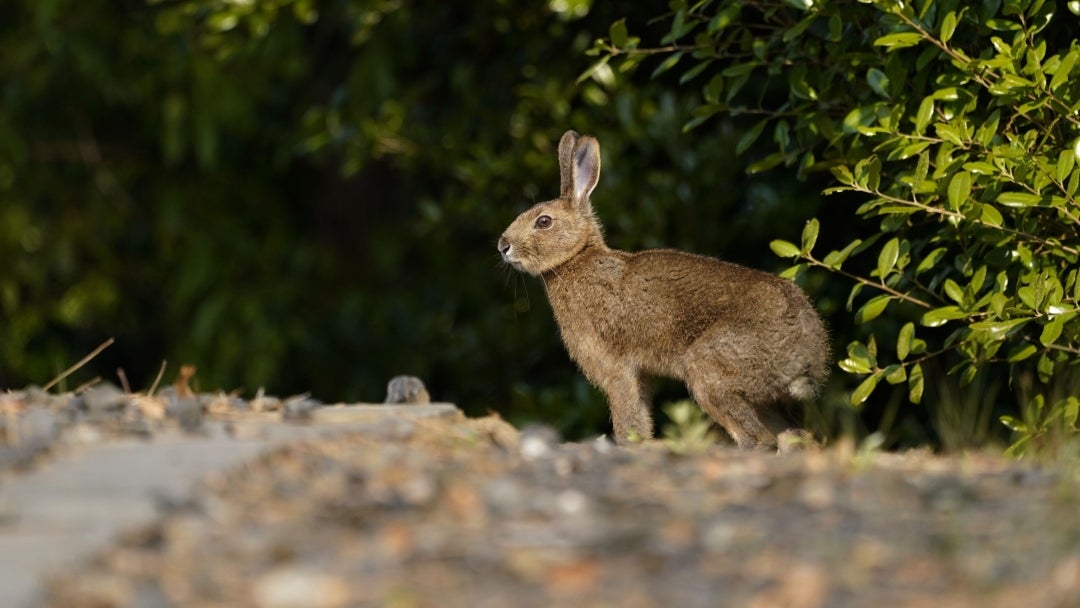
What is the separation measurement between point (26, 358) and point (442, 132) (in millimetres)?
5826

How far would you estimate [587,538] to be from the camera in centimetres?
376

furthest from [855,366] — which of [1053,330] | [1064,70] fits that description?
[1064,70]

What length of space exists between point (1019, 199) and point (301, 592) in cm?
390

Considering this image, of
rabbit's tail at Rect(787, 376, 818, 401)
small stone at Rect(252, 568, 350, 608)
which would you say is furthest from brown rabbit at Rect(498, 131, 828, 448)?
small stone at Rect(252, 568, 350, 608)

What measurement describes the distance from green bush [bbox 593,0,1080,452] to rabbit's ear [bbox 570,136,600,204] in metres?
0.85

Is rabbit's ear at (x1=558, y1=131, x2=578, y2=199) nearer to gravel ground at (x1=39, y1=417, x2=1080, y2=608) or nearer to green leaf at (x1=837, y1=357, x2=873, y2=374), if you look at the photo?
green leaf at (x1=837, y1=357, x2=873, y2=374)

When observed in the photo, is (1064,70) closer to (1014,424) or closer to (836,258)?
(836,258)

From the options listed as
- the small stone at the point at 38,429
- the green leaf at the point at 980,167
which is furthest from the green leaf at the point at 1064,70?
the small stone at the point at 38,429

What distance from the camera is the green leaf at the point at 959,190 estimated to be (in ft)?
20.9

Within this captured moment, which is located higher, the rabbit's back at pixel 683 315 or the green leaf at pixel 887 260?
the green leaf at pixel 887 260

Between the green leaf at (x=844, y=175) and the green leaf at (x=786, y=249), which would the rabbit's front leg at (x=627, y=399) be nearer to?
the green leaf at (x=786, y=249)

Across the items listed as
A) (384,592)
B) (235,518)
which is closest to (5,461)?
(235,518)

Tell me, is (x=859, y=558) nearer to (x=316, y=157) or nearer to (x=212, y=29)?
(x=212, y=29)

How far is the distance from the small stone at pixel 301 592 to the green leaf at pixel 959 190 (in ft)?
12.1
